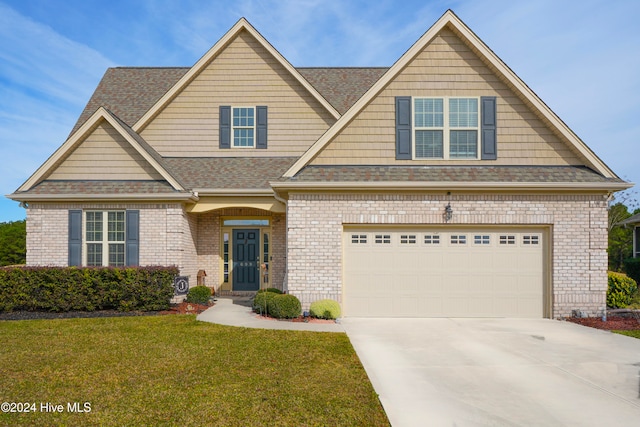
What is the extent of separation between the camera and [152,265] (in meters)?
13.3

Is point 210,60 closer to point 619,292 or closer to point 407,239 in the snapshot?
point 407,239

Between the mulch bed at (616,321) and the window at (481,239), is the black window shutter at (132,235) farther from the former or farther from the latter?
the mulch bed at (616,321)

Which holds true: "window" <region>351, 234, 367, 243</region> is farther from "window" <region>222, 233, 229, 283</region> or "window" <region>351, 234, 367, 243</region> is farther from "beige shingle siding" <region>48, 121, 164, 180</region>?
"beige shingle siding" <region>48, 121, 164, 180</region>

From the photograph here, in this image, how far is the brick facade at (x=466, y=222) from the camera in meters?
11.4

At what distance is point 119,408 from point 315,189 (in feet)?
23.8

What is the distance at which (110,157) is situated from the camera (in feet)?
45.6

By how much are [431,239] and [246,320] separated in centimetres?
532

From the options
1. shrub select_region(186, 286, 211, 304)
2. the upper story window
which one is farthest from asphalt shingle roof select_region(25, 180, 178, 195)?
the upper story window

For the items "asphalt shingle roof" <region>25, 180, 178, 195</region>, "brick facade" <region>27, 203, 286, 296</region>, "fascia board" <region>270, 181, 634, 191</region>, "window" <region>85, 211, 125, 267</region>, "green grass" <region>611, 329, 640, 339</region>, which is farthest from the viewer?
"window" <region>85, 211, 125, 267</region>

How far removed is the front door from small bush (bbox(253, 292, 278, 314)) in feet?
13.2

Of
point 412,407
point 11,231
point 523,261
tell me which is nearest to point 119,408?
point 412,407

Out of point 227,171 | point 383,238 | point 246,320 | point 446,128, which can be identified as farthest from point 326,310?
point 227,171

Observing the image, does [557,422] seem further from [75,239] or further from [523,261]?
[75,239]

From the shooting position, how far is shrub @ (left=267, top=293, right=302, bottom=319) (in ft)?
36.0
